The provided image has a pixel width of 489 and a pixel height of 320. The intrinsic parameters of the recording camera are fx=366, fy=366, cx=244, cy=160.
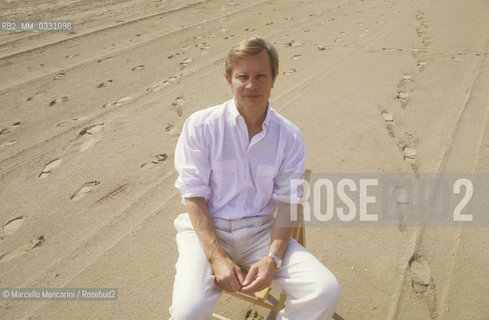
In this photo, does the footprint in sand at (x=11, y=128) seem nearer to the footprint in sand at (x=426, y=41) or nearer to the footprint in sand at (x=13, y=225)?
the footprint in sand at (x=13, y=225)

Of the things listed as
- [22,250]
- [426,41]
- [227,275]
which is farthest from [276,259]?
[426,41]

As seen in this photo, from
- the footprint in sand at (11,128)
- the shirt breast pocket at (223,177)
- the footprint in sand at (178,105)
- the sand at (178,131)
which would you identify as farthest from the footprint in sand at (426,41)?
the footprint in sand at (11,128)

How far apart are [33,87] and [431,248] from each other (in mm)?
4458

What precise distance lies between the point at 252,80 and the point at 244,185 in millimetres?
528

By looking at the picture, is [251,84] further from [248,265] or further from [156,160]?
[156,160]

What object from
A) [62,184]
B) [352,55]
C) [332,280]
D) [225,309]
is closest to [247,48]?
[332,280]

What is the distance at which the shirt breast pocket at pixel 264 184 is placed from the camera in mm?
1881

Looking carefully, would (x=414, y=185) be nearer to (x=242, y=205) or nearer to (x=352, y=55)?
(x=242, y=205)

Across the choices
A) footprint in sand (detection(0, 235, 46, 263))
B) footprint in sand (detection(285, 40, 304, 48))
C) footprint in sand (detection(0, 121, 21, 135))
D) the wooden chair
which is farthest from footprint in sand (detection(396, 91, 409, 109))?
footprint in sand (detection(0, 121, 21, 135))

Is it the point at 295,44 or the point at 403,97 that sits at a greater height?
the point at 295,44

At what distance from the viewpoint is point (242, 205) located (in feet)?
6.28

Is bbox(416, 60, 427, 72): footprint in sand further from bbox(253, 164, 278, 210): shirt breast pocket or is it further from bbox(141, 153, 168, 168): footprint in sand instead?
bbox(253, 164, 278, 210): shirt breast pocket

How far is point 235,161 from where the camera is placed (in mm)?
1878

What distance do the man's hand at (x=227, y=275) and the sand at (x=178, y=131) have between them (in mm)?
570
